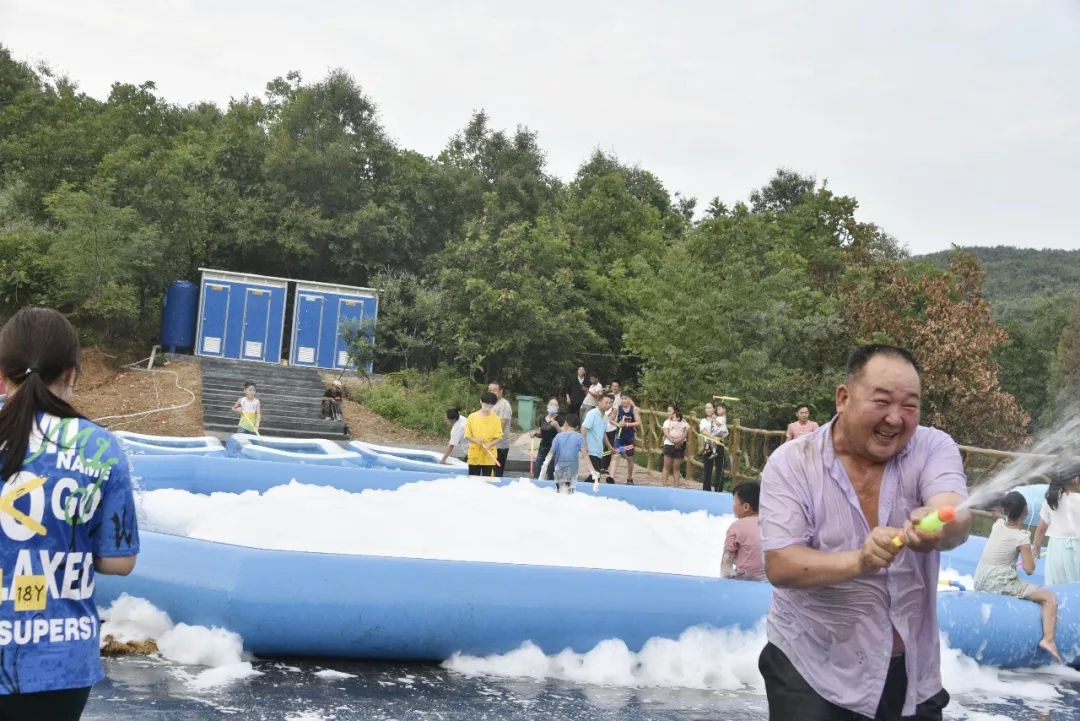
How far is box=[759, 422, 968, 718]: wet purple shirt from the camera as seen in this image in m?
2.69

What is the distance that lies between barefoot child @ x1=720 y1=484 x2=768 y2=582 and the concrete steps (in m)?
14.2

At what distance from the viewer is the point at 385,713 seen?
5.29 metres

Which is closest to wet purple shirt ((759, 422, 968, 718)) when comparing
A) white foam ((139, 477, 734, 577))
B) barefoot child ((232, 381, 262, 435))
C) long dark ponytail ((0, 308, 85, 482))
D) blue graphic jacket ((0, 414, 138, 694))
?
blue graphic jacket ((0, 414, 138, 694))

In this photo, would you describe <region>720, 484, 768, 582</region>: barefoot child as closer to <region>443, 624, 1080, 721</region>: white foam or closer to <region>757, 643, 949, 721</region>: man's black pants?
<region>443, 624, 1080, 721</region>: white foam

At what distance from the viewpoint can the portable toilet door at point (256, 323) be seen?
26.2 metres

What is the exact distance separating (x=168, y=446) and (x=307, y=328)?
43.4 ft

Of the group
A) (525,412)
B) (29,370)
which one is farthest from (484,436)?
(525,412)

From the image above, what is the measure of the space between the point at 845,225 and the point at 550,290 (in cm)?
811

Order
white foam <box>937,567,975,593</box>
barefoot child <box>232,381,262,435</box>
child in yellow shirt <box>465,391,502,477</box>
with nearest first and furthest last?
white foam <box>937,567,975,593</box>, child in yellow shirt <box>465,391,502,477</box>, barefoot child <box>232,381,262,435</box>

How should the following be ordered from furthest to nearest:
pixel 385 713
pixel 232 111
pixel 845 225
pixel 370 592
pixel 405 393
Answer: pixel 232 111 < pixel 845 225 < pixel 405 393 < pixel 370 592 < pixel 385 713

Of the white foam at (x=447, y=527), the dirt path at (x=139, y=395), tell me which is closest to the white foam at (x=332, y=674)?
the white foam at (x=447, y=527)

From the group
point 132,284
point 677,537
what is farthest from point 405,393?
point 677,537

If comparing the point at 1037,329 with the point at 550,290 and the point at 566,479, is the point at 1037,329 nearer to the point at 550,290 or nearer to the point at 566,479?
the point at 550,290

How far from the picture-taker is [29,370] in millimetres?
2533
